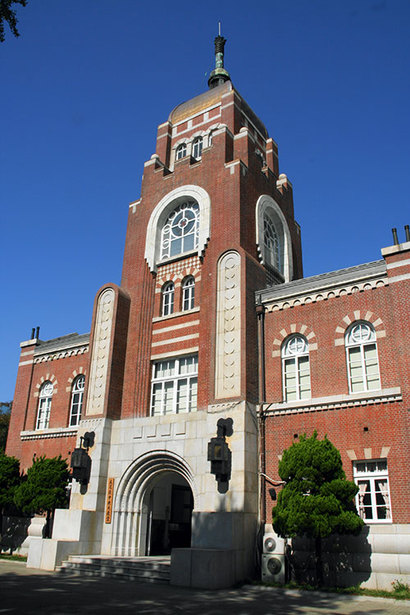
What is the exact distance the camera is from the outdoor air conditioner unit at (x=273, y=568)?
55.3 ft

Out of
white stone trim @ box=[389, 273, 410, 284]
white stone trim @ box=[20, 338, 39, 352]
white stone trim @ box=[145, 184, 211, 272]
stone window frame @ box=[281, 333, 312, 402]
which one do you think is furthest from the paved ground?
white stone trim @ box=[20, 338, 39, 352]

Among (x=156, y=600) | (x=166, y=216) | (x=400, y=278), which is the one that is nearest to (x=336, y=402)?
(x=400, y=278)

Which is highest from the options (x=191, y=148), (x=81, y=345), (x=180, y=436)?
(x=191, y=148)

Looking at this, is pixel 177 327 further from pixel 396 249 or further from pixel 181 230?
pixel 396 249

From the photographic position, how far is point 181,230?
2595 centimetres

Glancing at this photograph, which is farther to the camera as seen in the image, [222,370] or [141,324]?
[141,324]

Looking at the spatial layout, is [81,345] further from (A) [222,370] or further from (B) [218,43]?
(B) [218,43]

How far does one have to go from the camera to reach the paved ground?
11.9 meters

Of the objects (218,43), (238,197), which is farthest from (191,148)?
(218,43)

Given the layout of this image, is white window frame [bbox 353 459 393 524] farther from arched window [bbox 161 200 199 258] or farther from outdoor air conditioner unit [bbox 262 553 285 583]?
arched window [bbox 161 200 199 258]

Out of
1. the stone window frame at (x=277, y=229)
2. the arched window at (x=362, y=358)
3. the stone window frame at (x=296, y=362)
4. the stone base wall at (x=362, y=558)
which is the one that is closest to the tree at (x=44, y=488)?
the stone base wall at (x=362, y=558)

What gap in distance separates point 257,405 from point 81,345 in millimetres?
10940

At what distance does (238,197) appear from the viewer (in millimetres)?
24016

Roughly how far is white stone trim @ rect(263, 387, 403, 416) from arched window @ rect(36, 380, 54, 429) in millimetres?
12795
